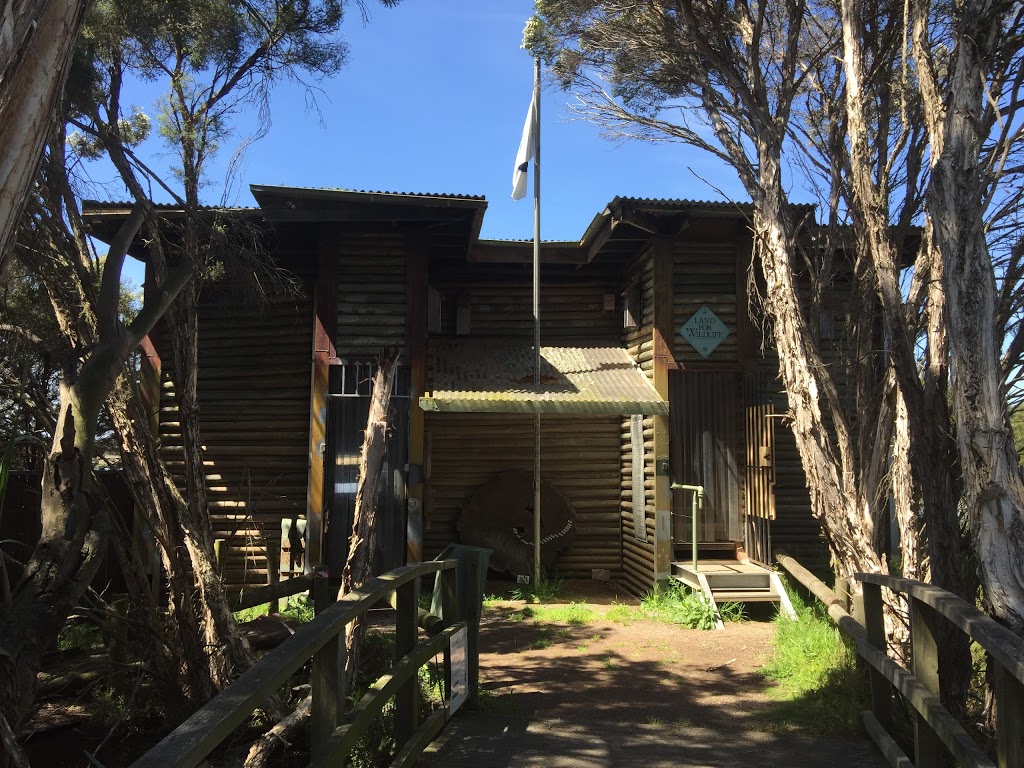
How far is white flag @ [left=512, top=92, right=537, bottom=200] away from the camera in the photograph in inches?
477

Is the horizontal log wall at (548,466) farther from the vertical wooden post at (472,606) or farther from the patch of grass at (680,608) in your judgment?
the vertical wooden post at (472,606)

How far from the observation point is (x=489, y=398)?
992cm

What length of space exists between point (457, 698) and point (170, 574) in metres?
2.13

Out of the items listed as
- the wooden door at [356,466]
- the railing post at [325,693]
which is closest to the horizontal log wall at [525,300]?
the wooden door at [356,466]

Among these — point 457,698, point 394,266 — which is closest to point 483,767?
point 457,698

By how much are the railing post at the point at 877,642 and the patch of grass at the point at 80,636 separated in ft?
24.0

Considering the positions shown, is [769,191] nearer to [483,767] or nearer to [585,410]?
[585,410]

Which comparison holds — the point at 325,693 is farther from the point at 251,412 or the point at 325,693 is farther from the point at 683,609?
the point at 251,412

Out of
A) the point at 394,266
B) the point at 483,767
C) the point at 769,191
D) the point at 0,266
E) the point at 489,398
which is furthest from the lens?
the point at 394,266

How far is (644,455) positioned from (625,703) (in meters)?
5.14

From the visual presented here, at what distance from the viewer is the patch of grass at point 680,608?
9102mm

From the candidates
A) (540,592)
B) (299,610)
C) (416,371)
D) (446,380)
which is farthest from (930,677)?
(446,380)

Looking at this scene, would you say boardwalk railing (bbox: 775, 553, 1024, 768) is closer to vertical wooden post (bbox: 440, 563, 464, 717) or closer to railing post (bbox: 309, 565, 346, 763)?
railing post (bbox: 309, 565, 346, 763)

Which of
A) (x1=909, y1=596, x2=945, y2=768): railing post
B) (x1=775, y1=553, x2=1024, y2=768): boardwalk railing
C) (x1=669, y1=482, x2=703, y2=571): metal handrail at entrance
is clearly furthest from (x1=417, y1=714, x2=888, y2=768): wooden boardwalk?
(x1=669, y1=482, x2=703, y2=571): metal handrail at entrance
